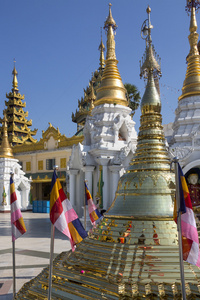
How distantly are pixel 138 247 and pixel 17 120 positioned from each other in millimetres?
42495

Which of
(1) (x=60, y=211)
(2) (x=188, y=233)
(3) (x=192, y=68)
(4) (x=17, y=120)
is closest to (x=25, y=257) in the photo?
(1) (x=60, y=211)

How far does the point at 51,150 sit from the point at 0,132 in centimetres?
1324

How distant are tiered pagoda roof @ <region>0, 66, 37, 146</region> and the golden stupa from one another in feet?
128

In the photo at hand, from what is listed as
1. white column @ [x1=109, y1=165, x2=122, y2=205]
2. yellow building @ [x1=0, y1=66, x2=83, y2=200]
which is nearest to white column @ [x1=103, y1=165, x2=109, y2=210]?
white column @ [x1=109, y1=165, x2=122, y2=205]

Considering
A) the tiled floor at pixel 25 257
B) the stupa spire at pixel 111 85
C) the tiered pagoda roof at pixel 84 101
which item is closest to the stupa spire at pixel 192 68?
the stupa spire at pixel 111 85

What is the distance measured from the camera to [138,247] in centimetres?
386

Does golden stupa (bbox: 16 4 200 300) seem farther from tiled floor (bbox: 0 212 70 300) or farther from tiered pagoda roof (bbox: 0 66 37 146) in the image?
tiered pagoda roof (bbox: 0 66 37 146)

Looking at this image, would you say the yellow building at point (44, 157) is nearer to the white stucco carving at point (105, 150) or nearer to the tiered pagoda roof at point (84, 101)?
the tiered pagoda roof at point (84, 101)

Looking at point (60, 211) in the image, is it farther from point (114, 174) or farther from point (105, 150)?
point (105, 150)

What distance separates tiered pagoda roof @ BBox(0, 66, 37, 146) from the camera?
4321 centimetres

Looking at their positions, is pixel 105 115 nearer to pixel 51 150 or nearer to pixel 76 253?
pixel 76 253

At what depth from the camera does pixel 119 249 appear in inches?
156

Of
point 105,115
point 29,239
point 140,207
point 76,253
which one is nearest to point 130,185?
point 140,207

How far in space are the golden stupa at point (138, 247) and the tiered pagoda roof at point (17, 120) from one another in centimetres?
3910
